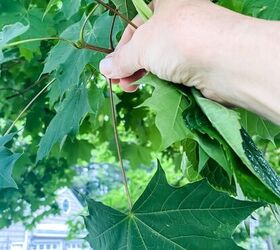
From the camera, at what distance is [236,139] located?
59 cm

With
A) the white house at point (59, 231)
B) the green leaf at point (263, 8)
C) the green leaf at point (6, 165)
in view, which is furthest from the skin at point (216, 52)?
the white house at point (59, 231)

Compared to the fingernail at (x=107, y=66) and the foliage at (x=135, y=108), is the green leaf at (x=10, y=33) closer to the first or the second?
the foliage at (x=135, y=108)

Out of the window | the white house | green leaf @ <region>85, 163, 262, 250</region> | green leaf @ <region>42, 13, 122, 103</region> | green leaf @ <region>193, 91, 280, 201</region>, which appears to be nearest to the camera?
green leaf @ <region>193, 91, 280, 201</region>

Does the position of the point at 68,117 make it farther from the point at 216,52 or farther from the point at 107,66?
the point at 216,52

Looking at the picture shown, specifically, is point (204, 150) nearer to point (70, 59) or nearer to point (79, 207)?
point (70, 59)

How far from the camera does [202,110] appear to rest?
25.6 inches

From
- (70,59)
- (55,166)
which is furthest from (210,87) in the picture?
(55,166)

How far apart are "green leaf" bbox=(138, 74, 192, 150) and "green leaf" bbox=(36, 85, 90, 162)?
358mm

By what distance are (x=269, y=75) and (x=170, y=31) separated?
119 mm

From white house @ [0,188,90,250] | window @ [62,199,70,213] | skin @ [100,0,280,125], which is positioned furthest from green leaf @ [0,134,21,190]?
window @ [62,199,70,213]

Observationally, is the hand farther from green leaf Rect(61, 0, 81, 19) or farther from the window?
the window

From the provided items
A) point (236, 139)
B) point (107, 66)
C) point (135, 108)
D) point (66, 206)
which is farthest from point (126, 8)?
point (66, 206)

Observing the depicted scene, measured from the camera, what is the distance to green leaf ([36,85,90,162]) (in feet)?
3.35

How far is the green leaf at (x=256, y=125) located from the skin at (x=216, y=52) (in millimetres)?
266
